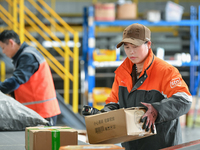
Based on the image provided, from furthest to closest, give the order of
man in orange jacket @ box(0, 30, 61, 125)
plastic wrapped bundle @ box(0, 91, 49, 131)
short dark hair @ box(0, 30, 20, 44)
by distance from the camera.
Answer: short dark hair @ box(0, 30, 20, 44) → man in orange jacket @ box(0, 30, 61, 125) → plastic wrapped bundle @ box(0, 91, 49, 131)

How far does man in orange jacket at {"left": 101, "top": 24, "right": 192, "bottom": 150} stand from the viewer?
1962mm

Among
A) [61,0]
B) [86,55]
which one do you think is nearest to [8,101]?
[86,55]

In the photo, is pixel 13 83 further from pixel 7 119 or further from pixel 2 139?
pixel 2 139

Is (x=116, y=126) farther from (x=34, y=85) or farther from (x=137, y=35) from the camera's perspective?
(x=34, y=85)

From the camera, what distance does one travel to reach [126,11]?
7426mm

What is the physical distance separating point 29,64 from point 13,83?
10.9 inches

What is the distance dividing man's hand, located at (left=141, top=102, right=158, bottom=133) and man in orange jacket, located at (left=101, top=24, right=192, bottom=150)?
0.59 feet

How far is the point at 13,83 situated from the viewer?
3.06 meters

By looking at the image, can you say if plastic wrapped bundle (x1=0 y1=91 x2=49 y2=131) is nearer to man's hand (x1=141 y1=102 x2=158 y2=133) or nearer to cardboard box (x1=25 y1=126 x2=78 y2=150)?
cardboard box (x1=25 y1=126 x2=78 y2=150)

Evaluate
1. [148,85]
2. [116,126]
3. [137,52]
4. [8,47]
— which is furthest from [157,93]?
[8,47]

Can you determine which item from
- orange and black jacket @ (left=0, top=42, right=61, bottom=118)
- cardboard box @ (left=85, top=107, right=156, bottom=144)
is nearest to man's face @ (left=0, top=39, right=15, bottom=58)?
orange and black jacket @ (left=0, top=42, right=61, bottom=118)

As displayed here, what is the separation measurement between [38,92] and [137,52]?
5.05ft

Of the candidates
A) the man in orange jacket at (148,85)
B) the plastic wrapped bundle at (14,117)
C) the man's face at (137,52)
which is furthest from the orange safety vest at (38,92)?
the man's face at (137,52)

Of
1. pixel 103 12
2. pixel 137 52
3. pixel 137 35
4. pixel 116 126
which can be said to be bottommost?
pixel 116 126
